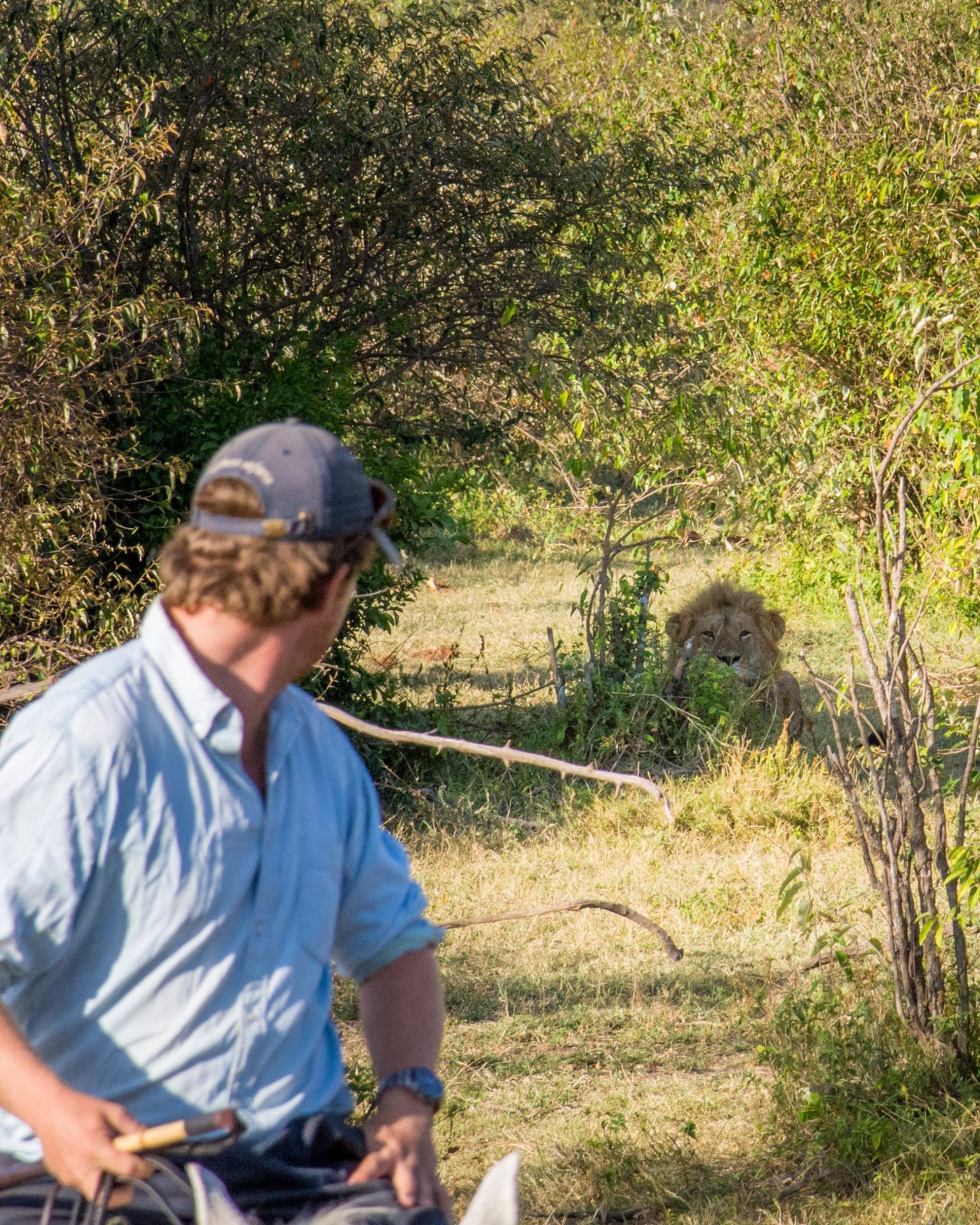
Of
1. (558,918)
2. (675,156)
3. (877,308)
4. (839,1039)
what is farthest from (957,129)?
(839,1039)

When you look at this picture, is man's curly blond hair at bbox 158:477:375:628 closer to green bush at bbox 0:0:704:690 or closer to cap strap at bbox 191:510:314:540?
cap strap at bbox 191:510:314:540

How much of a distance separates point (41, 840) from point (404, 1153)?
2.39 ft

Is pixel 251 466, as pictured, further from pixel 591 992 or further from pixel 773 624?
pixel 773 624

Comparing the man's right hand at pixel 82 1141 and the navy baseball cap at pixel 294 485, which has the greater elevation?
the navy baseball cap at pixel 294 485

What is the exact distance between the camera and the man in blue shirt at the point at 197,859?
1.77 metres

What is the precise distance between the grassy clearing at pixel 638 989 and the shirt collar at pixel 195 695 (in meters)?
2.52

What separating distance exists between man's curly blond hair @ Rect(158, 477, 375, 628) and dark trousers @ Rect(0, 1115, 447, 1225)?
0.72 m

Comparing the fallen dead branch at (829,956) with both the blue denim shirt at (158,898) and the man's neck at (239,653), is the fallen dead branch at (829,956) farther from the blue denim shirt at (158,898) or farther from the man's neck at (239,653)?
the man's neck at (239,653)

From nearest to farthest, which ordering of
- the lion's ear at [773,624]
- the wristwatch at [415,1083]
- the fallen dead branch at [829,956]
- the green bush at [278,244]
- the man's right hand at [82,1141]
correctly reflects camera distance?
the man's right hand at [82,1141], the wristwatch at [415,1083], the fallen dead branch at [829,956], the green bush at [278,244], the lion's ear at [773,624]

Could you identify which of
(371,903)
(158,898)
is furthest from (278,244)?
(158,898)

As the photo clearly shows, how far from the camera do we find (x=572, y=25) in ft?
55.7

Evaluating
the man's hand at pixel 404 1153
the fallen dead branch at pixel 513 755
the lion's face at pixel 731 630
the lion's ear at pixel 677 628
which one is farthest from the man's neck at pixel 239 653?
the lion's ear at pixel 677 628

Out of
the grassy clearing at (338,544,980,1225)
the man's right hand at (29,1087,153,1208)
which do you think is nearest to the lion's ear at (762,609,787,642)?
the grassy clearing at (338,544,980,1225)

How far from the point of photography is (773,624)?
10141 millimetres
